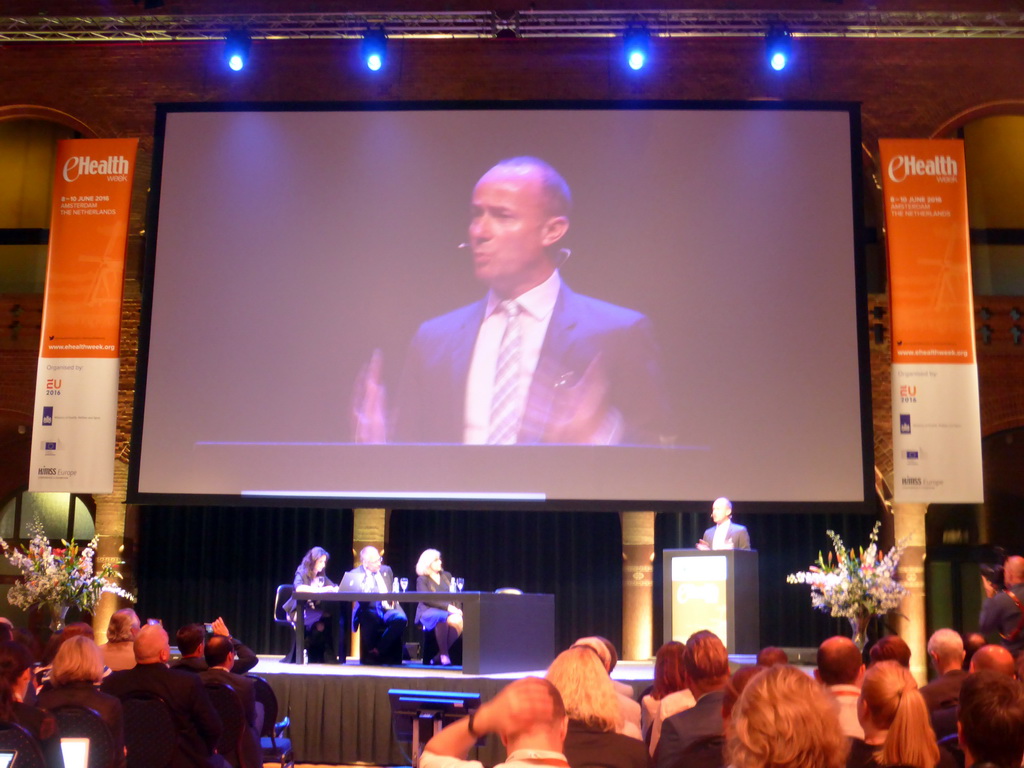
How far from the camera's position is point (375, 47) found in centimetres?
986

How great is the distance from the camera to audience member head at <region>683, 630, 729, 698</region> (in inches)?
144

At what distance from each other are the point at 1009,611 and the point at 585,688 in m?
4.49

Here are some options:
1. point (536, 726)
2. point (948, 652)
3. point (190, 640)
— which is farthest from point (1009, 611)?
point (536, 726)

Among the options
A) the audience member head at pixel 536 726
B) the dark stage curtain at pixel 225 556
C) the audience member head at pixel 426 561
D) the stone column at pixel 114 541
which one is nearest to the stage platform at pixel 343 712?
the audience member head at pixel 426 561

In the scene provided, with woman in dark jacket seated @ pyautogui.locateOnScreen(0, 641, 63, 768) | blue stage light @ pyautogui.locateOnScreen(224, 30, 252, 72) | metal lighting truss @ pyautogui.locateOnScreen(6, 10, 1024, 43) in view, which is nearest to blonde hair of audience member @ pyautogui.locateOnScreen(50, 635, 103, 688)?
woman in dark jacket seated @ pyautogui.locateOnScreen(0, 641, 63, 768)

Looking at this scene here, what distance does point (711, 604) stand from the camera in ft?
23.9

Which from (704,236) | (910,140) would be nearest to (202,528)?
(704,236)

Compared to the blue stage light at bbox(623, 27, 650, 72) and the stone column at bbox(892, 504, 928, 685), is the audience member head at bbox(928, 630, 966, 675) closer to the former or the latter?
the stone column at bbox(892, 504, 928, 685)

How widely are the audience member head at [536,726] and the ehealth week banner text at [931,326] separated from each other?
7332 millimetres

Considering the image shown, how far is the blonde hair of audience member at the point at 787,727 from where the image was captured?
217 cm

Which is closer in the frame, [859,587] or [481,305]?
[859,587]

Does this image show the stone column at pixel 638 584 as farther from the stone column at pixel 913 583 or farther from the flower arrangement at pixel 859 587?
the flower arrangement at pixel 859 587

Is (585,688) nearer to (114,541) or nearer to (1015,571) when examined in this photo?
(1015,571)

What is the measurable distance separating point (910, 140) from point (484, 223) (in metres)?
3.78
